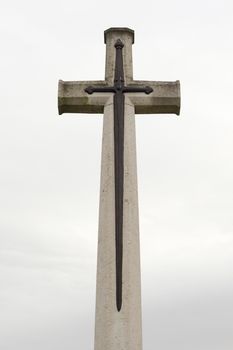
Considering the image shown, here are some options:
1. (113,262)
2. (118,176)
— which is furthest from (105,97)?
(113,262)

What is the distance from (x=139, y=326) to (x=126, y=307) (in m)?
0.26

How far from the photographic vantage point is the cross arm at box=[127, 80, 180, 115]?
7414 millimetres

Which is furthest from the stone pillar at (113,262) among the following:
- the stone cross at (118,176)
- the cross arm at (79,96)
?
the cross arm at (79,96)

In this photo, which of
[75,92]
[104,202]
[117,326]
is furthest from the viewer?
[75,92]

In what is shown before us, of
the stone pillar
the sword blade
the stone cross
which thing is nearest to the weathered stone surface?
the stone cross

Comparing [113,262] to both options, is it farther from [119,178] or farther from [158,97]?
[158,97]

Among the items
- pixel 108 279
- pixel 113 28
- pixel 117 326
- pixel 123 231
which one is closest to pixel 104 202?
pixel 123 231

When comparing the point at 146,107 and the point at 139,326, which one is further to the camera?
the point at 146,107

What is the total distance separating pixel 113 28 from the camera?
761 cm

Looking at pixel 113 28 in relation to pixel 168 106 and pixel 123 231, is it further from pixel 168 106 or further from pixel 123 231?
pixel 123 231

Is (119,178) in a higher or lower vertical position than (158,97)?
lower

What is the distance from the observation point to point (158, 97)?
7.44 metres

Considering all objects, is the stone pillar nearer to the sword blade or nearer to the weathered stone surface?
the sword blade

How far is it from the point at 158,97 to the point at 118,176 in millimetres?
1274
